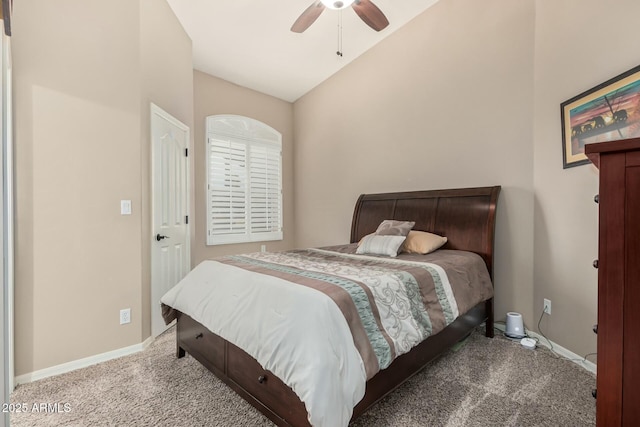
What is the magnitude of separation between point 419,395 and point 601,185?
150 centimetres

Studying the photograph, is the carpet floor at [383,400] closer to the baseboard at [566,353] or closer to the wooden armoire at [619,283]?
the baseboard at [566,353]

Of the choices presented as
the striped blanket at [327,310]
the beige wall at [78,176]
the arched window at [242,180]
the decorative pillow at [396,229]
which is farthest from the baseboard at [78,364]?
the decorative pillow at [396,229]

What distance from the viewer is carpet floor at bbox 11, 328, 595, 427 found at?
1.59 metres

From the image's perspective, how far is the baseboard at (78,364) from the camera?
202 cm

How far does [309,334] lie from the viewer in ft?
4.12

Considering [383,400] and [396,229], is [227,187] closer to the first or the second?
[396,229]

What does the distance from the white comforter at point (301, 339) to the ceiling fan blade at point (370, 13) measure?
2266 mm

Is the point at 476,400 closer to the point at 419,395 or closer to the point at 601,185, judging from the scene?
the point at 419,395

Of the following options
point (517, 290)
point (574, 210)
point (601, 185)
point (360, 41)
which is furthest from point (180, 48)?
point (517, 290)

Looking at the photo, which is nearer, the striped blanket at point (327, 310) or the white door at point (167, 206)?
the striped blanket at point (327, 310)

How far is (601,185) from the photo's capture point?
40.3 inches

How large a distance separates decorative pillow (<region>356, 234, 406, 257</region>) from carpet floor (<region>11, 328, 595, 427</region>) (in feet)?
3.07

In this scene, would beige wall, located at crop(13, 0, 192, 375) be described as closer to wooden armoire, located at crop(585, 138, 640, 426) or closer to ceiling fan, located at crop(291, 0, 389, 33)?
ceiling fan, located at crop(291, 0, 389, 33)

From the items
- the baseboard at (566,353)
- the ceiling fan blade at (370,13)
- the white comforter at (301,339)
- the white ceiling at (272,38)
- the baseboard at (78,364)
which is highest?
the white ceiling at (272,38)
